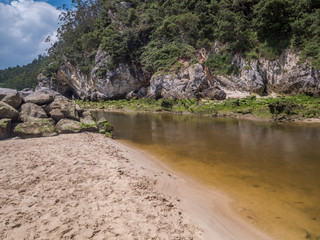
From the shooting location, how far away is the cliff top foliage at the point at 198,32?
80.6ft

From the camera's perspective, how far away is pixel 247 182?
593 centimetres

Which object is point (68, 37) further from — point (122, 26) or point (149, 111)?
point (149, 111)

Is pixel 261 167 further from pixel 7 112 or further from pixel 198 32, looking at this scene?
pixel 198 32

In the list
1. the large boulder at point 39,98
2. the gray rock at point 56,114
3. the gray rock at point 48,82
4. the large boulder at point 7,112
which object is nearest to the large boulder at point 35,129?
the large boulder at point 7,112

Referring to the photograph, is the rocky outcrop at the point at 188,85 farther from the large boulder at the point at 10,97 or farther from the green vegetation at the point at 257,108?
the large boulder at the point at 10,97

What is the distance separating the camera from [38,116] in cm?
1227

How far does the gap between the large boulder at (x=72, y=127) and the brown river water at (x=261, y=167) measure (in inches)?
80.8

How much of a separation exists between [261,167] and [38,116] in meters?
13.2

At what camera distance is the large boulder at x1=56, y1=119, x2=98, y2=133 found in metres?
11.8

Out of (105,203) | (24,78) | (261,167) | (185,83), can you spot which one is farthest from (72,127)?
(24,78)

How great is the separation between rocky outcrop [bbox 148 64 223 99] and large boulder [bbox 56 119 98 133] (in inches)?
744

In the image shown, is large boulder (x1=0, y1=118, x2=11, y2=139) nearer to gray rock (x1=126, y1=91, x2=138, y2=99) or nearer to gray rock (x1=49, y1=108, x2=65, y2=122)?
gray rock (x1=49, y1=108, x2=65, y2=122)

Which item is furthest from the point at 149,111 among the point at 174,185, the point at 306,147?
the point at 174,185

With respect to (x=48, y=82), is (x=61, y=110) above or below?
below
